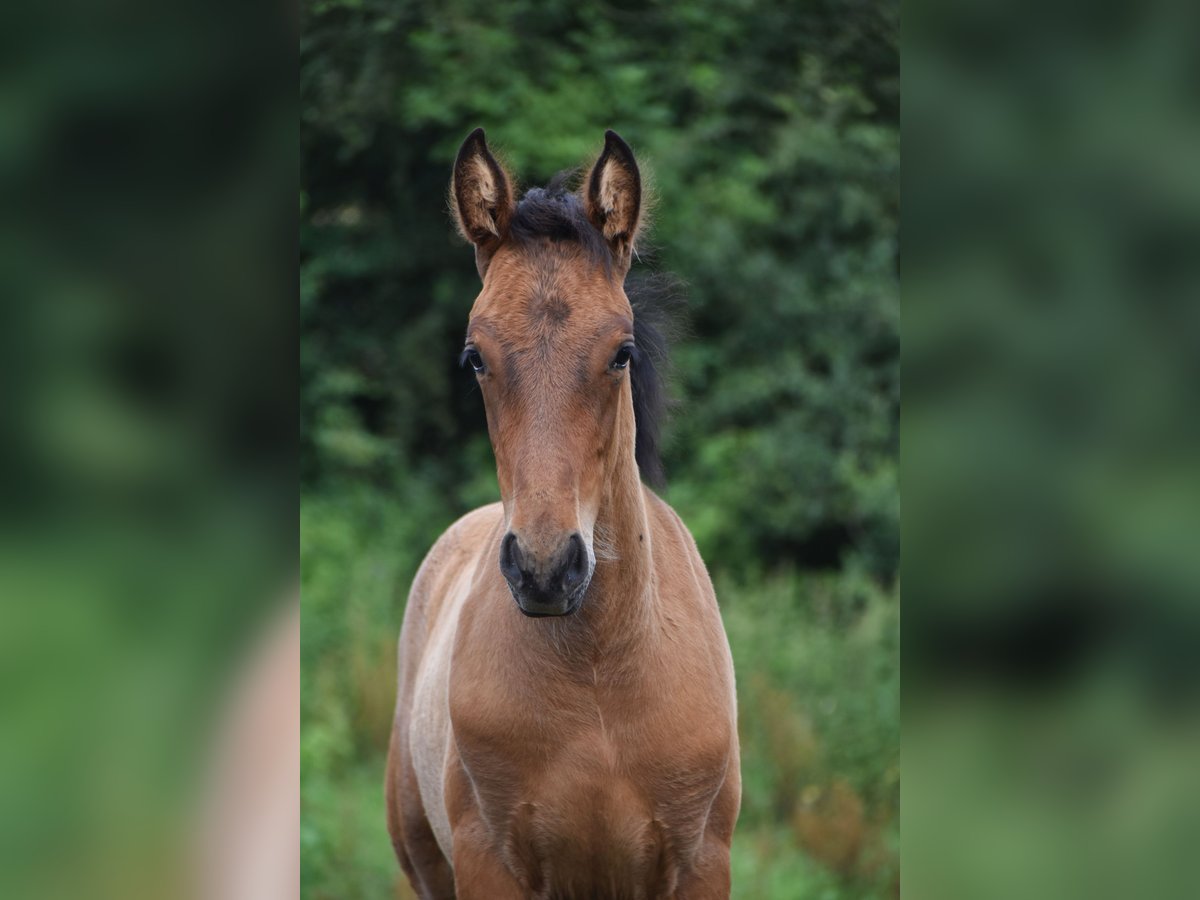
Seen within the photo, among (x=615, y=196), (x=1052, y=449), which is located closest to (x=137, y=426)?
(x=1052, y=449)

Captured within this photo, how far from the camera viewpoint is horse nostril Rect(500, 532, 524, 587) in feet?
8.03

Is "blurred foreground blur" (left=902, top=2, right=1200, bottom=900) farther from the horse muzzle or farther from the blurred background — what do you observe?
the blurred background

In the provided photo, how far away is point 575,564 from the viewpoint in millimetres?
2467

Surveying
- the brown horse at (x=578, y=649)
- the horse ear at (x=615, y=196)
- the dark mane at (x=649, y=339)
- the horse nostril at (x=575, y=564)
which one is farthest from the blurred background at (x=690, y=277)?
the horse nostril at (x=575, y=564)

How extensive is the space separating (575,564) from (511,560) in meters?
0.13

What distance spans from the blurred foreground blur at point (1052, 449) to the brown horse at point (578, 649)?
1.33 m

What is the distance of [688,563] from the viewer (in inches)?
138

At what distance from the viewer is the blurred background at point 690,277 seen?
802 centimetres

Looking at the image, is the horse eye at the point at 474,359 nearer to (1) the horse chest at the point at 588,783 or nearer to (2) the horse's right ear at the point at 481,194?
(2) the horse's right ear at the point at 481,194

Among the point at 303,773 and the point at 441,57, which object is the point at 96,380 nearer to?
the point at 303,773

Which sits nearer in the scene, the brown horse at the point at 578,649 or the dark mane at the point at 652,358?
the brown horse at the point at 578,649

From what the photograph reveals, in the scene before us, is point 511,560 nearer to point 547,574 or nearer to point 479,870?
point 547,574

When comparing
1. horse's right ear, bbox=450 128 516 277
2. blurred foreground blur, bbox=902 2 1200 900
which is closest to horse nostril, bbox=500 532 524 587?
horse's right ear, bbox=450 128 516 277

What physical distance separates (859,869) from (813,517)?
269 centimetres
